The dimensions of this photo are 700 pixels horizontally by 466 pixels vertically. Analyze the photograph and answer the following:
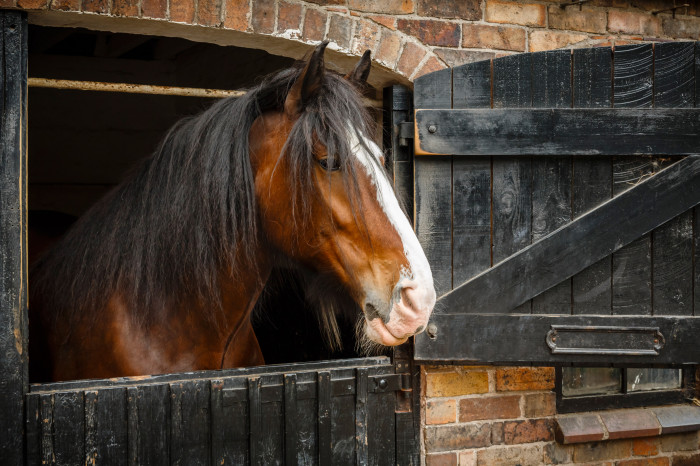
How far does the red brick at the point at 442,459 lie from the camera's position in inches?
95.6

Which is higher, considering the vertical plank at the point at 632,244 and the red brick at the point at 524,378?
the vertical plank at the point at 632,244

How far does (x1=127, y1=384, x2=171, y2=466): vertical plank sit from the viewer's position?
1.84 metres

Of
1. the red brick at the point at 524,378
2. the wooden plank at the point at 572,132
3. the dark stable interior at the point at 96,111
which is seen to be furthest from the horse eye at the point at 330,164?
the dark stable interior at the point at 96,111

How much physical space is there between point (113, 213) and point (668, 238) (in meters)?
2.07

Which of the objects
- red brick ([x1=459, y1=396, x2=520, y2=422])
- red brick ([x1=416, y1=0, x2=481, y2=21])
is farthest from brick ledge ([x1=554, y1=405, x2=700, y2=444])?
red brick ([x1=416, y1=0, x2=481, y2=21])

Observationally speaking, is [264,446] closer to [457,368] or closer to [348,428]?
[348,428]

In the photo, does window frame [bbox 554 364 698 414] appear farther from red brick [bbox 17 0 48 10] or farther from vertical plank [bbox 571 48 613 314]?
red brick [bbox 17 0 48 10]

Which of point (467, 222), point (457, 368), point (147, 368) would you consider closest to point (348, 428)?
point (457, 368)

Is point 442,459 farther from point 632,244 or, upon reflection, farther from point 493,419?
point 632,244

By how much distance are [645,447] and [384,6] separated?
8.03ft

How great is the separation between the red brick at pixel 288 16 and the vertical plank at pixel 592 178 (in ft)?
3.43

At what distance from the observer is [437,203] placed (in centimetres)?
215

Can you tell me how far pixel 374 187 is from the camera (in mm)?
1705

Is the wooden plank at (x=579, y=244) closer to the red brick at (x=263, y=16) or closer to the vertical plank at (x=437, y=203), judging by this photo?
the vertical plank at (x=437, y=203)
